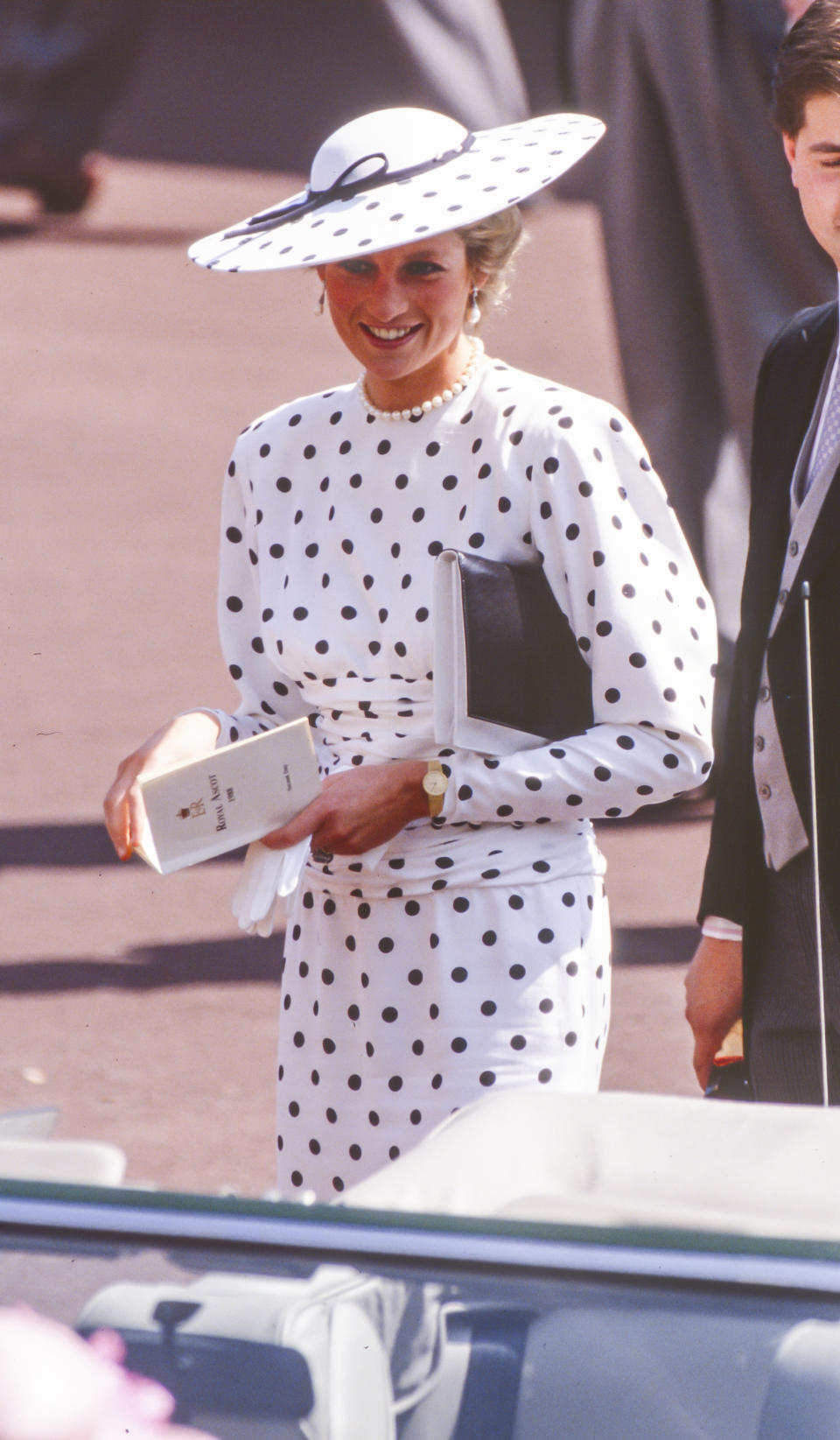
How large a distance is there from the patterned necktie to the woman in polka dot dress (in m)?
0.17

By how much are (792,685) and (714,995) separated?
1.44 ft

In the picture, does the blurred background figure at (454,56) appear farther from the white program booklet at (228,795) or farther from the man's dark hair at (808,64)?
the white program booklet at (228,795)

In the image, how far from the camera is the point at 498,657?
212 centimetres

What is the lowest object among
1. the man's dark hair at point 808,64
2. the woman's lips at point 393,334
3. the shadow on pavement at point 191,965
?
the shadow on pavement at point 191,965

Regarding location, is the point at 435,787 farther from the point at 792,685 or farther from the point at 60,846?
the point at 60,846

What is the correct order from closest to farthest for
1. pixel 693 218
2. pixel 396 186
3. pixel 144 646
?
1. pixel 396 186
2. pixel 693 218
3. pixel 144 646

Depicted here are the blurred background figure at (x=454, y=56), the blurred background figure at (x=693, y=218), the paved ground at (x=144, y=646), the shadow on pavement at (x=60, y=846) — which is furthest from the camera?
the blurred background figure at (x=454, y=56)

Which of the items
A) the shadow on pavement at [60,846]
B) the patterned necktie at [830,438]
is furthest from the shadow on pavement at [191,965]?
the patterned necktie at [830,438]

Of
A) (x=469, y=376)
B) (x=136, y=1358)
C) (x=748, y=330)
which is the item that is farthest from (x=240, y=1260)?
(x=748, y=330)

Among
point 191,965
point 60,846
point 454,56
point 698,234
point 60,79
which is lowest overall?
point 191,965

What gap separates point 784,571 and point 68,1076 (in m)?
2.27

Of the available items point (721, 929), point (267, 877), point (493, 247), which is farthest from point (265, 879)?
point (493, 247)

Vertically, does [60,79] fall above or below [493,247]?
above

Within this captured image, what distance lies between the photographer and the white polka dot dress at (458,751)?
6.98ft
